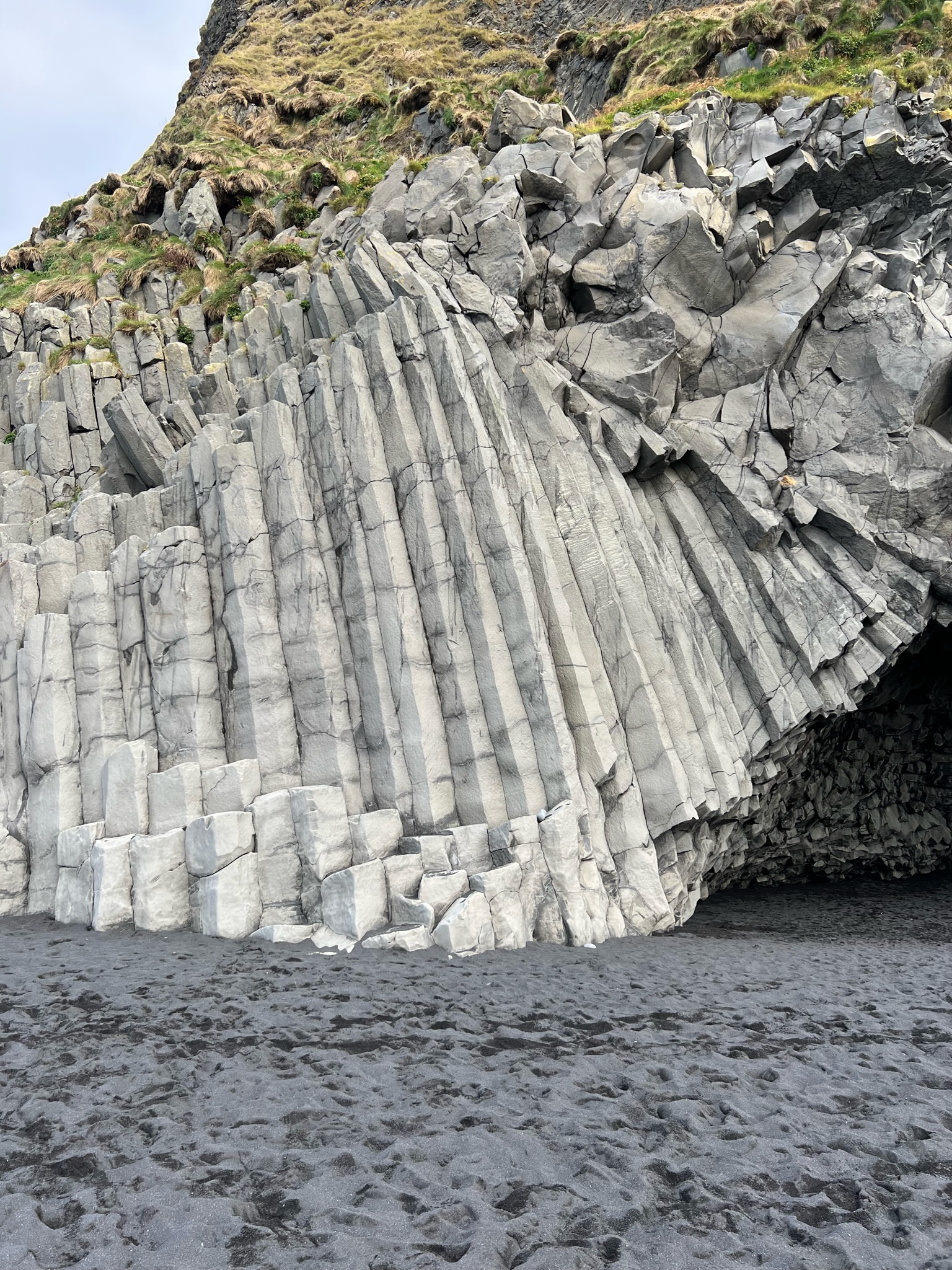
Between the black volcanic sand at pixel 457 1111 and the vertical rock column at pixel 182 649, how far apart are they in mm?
3429

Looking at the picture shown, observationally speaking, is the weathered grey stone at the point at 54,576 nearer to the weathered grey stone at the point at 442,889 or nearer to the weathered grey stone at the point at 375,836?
the weathered grey stone at the point at 375,836

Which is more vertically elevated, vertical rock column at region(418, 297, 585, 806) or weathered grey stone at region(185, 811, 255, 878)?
vertical rock column at region(418, 297, 585, 806)

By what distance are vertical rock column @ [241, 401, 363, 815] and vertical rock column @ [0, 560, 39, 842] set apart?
438 centimetres

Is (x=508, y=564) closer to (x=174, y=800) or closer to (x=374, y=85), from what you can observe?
(x=174, y=800)


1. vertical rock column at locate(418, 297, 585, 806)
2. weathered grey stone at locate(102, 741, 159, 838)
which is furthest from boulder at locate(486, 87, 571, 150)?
weathered grey stone at locate(102, 741, 159, 838)

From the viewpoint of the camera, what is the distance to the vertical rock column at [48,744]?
12.6 metres

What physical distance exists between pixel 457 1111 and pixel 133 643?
33.3 ft

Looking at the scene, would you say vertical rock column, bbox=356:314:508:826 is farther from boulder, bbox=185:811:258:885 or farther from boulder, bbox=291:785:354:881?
boulder, bbox=185:811:258:885

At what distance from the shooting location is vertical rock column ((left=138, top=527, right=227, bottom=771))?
13.5 meters

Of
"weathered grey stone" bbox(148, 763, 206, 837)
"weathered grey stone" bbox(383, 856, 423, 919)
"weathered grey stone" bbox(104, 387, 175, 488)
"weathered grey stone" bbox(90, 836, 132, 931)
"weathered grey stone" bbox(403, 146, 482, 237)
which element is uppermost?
"weathered grey stone" bbox(403, 146, 482, 237)

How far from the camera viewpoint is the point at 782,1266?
511 cm

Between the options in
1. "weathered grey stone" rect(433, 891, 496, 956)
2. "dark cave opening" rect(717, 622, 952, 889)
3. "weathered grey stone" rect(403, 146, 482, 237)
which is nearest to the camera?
"weathered grey stone" rect(433, 891, 496, 956)

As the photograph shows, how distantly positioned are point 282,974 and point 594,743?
6462mm

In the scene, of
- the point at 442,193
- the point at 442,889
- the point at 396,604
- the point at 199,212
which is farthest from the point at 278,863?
the point at 199,212
